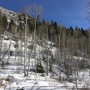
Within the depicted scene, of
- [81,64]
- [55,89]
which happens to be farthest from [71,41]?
[55,89]

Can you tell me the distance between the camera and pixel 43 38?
33250mm

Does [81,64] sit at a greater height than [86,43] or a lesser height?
lesser

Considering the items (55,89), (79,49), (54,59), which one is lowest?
(55,89)

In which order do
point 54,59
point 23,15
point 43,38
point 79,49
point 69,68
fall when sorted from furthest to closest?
point 79,49 → point 43,38 → point 54,59 → point 69,68 → point 23,15

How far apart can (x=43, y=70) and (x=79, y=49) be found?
Answer: 854 inches

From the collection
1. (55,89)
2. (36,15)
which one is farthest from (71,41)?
(55,89)

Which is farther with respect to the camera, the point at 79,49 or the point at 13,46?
the point at 79,49

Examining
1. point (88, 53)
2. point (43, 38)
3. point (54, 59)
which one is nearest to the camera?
point (54, 59)

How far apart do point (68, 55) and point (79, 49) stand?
9517mm

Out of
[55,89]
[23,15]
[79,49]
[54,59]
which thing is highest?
[23,15]

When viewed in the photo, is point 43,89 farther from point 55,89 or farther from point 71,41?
point 71,41

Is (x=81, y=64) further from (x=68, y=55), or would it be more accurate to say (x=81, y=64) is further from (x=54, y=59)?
(x=54, y=59)

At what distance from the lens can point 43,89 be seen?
9.38m

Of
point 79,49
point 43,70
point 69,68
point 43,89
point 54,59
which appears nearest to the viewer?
point 43,89
